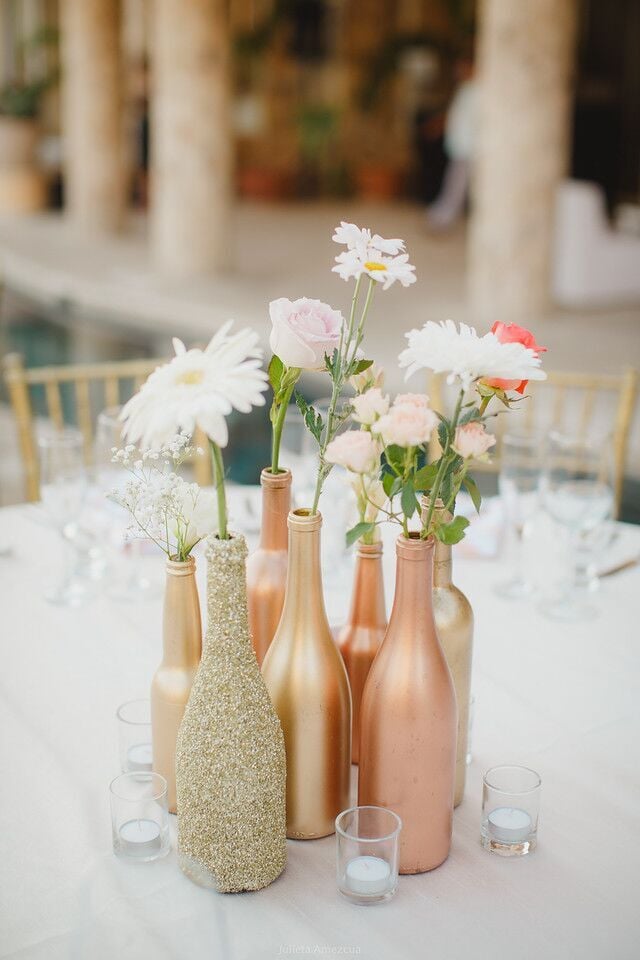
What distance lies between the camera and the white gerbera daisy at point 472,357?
107cm

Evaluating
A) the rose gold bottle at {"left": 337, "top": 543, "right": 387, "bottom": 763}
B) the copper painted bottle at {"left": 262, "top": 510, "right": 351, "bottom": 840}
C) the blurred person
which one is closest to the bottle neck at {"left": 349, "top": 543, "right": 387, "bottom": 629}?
the rose gold bottle at {"left": 337, "top": 543, "right": 387, "bottom": 763}

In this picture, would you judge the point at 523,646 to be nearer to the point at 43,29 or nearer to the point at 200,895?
the point at 200,895

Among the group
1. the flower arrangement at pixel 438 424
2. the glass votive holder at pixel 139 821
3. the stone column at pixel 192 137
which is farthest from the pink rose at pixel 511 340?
the stone column at pixel 192 137

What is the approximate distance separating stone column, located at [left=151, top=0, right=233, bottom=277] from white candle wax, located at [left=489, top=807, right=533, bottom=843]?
781 cm

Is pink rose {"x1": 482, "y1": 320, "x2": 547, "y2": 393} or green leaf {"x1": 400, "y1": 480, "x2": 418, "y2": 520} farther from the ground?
pink rose {"x1": 482, "y1": 320, "x2": 547, "y2": 393}

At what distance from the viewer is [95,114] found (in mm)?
10648

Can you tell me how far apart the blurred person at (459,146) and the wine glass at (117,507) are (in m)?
8.26

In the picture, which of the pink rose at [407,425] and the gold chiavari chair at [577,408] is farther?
the gold chiavari chair at [577,408]

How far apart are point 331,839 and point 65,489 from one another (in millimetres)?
875

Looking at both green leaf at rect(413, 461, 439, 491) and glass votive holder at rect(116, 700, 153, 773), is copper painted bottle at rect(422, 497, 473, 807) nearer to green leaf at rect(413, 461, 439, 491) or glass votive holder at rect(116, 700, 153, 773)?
green leaf at rect(413, 461, 439, 491)

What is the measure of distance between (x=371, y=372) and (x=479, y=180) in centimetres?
602

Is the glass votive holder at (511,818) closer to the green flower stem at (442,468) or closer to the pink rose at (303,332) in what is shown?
the green flower stem at (442,468)

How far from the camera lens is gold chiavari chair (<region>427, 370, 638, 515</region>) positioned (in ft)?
9.22

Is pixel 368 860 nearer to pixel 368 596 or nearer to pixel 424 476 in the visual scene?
pixel 368 596
